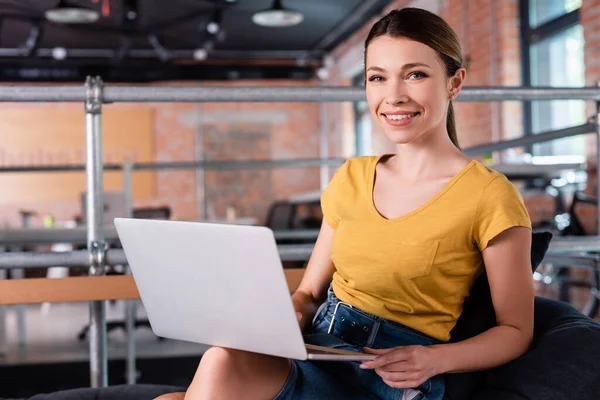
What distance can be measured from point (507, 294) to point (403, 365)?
23cm

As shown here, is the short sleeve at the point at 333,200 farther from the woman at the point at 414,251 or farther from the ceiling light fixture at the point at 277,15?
the ceiling light fixture at the point at 277,15

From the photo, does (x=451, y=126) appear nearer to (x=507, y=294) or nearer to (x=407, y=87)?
(x=407, y=87)

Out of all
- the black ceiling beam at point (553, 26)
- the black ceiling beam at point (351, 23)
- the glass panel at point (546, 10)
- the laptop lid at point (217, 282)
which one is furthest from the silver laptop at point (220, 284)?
the black ceiling beam at point (351, 23)

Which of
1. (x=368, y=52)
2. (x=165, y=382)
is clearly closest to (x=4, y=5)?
(x=165, y=382)

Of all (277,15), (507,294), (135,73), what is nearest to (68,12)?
(277,15)

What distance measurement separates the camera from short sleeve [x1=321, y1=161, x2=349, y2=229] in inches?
53.1

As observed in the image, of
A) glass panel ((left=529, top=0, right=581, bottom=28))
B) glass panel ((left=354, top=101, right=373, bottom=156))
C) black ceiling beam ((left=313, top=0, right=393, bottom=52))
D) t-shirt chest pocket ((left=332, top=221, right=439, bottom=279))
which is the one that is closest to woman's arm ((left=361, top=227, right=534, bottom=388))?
t-shirt chest pocket ((left=332, top=221, right=439, bottom=279))

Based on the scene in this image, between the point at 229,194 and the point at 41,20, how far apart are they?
368cm

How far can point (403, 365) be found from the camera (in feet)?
3.39

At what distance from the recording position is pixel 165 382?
3.55 m

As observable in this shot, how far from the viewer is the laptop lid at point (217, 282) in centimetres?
94

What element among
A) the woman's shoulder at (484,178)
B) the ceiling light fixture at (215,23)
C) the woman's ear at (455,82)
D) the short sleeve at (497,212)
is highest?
the ceiling light fixture at (215,23)

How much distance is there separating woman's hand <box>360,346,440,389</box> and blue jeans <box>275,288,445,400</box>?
0.27ft

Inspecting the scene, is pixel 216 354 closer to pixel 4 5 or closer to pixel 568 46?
pixel 568 46
